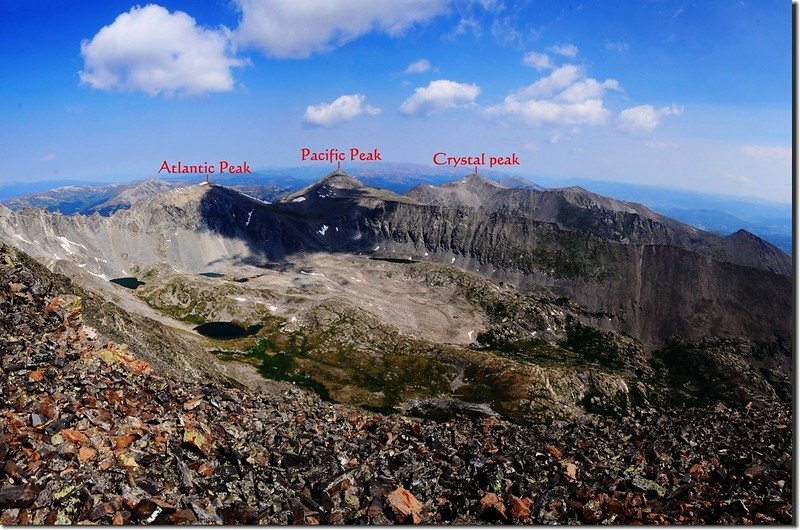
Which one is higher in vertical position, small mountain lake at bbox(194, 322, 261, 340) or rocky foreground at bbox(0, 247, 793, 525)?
rocky foreground at bbox(0, 247, 793, 525)

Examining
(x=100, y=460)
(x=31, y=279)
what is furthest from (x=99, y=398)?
(x=31, y=279)

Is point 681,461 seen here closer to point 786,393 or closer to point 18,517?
point 18,517

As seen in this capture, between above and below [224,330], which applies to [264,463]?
above

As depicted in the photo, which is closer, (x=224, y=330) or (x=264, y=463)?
(x=264, y=463)

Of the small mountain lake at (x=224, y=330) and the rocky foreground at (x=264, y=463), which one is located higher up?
the rocky foreground at (x=264, y=463)

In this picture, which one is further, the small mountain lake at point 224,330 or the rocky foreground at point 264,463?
the small mountain lake at point 224,330
